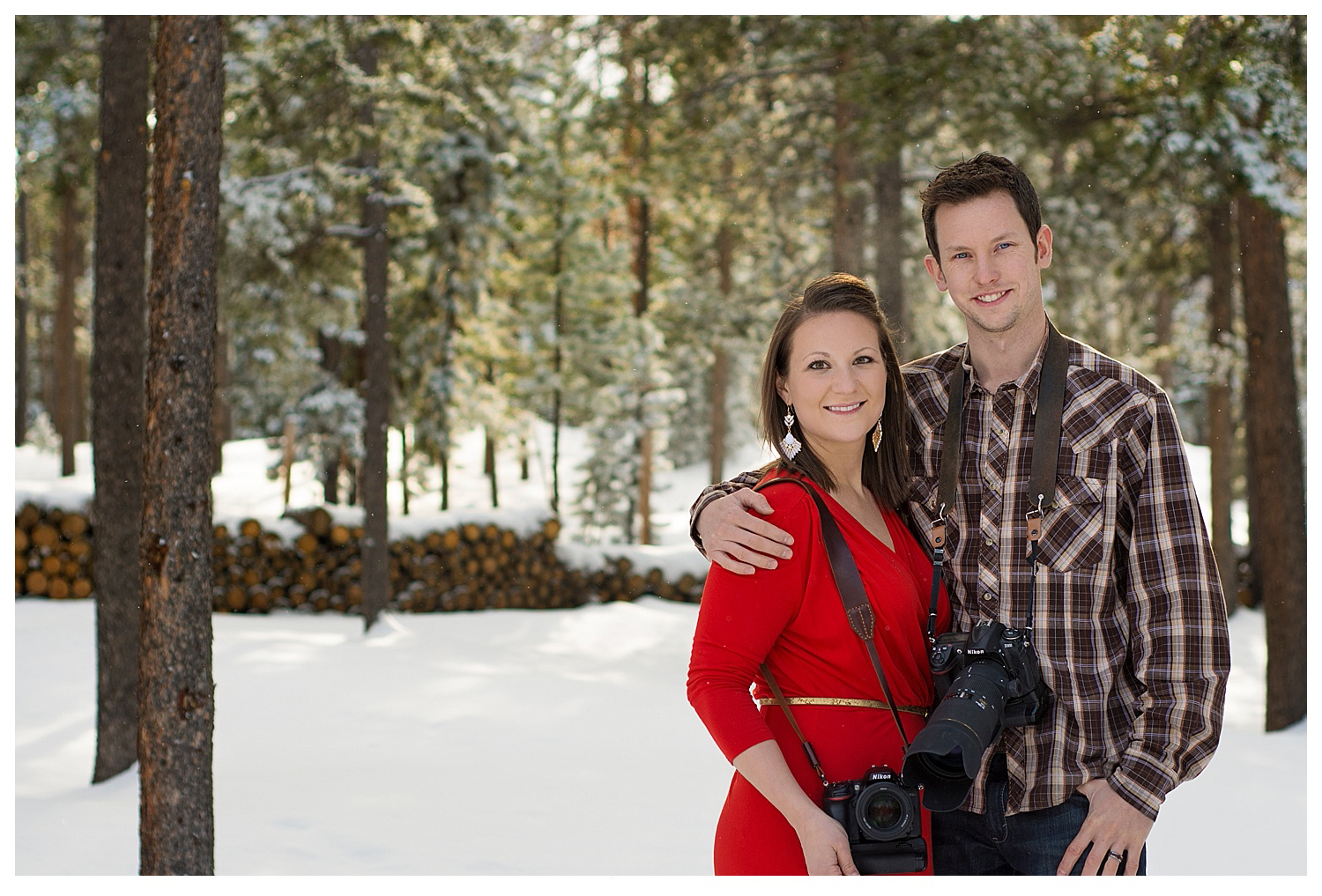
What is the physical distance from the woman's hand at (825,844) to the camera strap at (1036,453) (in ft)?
1.59

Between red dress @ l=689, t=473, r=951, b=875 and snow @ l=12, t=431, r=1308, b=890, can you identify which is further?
snow @ l=12, t=431, r=1308, b=890

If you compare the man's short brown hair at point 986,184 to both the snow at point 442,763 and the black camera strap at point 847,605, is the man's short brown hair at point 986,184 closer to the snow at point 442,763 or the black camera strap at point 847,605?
the black camera strap at point 847,605

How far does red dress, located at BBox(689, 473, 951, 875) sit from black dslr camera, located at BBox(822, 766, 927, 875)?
0.10 meters

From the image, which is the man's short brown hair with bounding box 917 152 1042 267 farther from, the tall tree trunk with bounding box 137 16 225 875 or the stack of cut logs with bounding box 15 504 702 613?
the stack of cut logs with bounding box 15 504 702 613

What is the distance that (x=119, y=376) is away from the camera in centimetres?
642

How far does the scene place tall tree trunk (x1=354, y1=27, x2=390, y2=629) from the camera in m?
11.0

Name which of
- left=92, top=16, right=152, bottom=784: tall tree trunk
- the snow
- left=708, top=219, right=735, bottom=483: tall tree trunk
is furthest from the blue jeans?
left=708, top=219, right=735, bottom=483: tall tree trunk

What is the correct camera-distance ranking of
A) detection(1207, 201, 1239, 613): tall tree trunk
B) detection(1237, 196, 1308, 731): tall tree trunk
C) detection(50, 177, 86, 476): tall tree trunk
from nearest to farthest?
detection(1237, 196, 1308, 731): tall tree trunk
detection(1207, 201, 1239, 613): tall tree trunk
detection(50, 177, 86, 476): tall tree trunk

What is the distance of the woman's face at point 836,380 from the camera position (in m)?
2.33

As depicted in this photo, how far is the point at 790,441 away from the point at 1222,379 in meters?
10.5

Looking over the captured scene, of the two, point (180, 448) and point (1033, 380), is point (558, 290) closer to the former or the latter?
point (180, 448)

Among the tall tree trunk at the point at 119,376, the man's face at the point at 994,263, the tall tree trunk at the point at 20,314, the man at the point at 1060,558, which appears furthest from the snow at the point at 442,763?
the tall tree trunk at the point at 20,314
